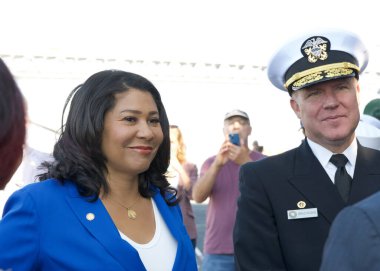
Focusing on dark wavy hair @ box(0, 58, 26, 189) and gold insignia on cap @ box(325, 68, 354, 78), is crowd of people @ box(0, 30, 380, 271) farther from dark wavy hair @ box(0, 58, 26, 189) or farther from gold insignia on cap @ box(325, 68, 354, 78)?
dark wavy hair @ box(0, 58, 26, 189)

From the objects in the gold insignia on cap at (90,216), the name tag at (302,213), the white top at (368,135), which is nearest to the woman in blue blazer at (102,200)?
the gold insignia on cap at (90,216)

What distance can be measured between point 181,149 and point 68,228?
382 centimetres

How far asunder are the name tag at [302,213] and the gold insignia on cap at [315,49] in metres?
0.58

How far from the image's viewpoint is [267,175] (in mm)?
2375

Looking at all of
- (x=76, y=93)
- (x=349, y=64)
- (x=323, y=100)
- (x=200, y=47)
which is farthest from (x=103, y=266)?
(x=200, y=47)

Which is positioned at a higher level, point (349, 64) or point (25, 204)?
point (349, 64)

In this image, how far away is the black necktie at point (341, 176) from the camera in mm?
2271

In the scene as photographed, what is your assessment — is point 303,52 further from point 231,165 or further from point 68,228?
point 231,165

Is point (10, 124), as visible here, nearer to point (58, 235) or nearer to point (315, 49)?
point (58, 235)

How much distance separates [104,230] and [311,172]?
0.82 meters

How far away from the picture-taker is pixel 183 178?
5.49 metres

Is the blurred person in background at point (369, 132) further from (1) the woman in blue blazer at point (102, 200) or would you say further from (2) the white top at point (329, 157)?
(1) the woman in blue blazer at point (102, 200)

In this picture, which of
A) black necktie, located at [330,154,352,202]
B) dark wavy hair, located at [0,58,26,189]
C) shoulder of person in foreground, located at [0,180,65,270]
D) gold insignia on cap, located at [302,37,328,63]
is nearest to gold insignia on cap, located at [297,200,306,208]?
black necktie, located at [330,154,352,202]

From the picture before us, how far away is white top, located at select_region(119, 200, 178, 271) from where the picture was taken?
2.15 m
